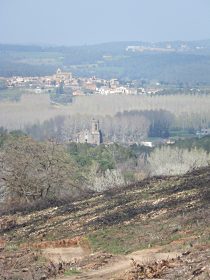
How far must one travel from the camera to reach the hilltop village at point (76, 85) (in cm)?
15625

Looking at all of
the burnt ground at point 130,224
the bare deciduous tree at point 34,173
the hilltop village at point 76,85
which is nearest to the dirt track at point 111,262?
the burnt ground at point 130,224

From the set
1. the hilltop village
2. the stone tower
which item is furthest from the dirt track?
the hilltop village

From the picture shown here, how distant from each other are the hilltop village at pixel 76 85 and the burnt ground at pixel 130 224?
418 feet

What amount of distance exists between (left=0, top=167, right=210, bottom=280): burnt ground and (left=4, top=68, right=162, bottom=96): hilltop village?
128m

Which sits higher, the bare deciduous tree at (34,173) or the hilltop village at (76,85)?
the bare deciduous tree at (34,173)

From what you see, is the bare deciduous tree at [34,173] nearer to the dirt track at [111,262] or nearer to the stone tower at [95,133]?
the dirt track at [111,262]

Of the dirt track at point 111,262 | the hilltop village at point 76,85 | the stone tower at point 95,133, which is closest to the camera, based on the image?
the dirt track at point 111,262

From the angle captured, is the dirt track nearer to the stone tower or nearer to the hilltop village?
the stone tower

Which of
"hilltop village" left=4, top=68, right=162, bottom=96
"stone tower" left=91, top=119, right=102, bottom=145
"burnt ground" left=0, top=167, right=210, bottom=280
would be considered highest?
"burnt ground" left=0, top=167, right=210, bottom=280

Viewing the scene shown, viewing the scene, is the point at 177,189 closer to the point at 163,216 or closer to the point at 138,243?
the point at 163,216

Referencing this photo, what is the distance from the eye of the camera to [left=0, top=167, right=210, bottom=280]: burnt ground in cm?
1263

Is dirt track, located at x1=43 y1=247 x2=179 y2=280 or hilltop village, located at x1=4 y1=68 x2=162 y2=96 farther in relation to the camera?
hilltop village, located at x1=4 y1=68 x2=162 y2=96

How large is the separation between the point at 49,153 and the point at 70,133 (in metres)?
66.6

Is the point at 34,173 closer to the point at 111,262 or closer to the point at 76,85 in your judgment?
the point at 111,262
